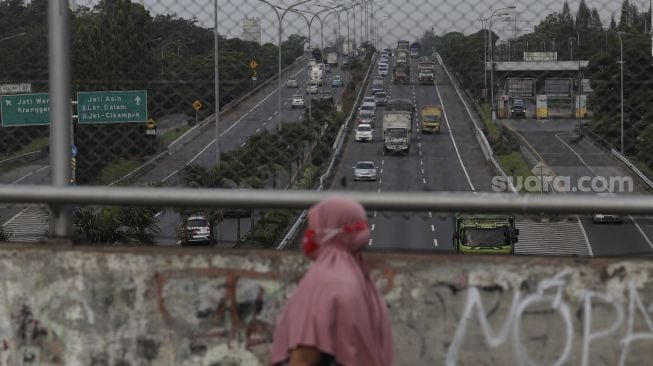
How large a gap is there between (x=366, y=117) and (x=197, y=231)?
1816 mm

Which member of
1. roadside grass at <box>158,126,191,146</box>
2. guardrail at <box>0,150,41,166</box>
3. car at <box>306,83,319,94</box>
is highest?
car at <box>306,83,319,94</box>

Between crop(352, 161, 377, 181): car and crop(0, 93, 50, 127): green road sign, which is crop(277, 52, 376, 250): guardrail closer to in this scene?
crop(352, 161, 377, 181): car

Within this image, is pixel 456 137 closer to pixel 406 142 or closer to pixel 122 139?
pixel 406 142

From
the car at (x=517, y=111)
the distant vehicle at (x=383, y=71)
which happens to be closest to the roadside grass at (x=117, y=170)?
the distant vehicle at (x=383, y=71)

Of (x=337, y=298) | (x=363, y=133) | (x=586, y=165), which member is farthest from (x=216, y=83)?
(x=586, y=165)

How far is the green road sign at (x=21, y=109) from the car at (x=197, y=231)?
2.86ft

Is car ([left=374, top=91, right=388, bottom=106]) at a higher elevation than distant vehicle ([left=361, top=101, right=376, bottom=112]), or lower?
higher

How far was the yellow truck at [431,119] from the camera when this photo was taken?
278 inches

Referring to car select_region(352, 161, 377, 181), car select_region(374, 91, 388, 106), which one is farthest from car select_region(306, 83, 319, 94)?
car select_region(374, 91, 388, 106)

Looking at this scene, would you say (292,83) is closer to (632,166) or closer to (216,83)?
(216,83)

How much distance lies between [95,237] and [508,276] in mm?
2588

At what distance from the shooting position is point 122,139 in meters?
4.81

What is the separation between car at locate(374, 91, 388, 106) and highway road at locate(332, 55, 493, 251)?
0.04 metres

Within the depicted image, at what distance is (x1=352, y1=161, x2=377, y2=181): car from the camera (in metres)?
5.11
